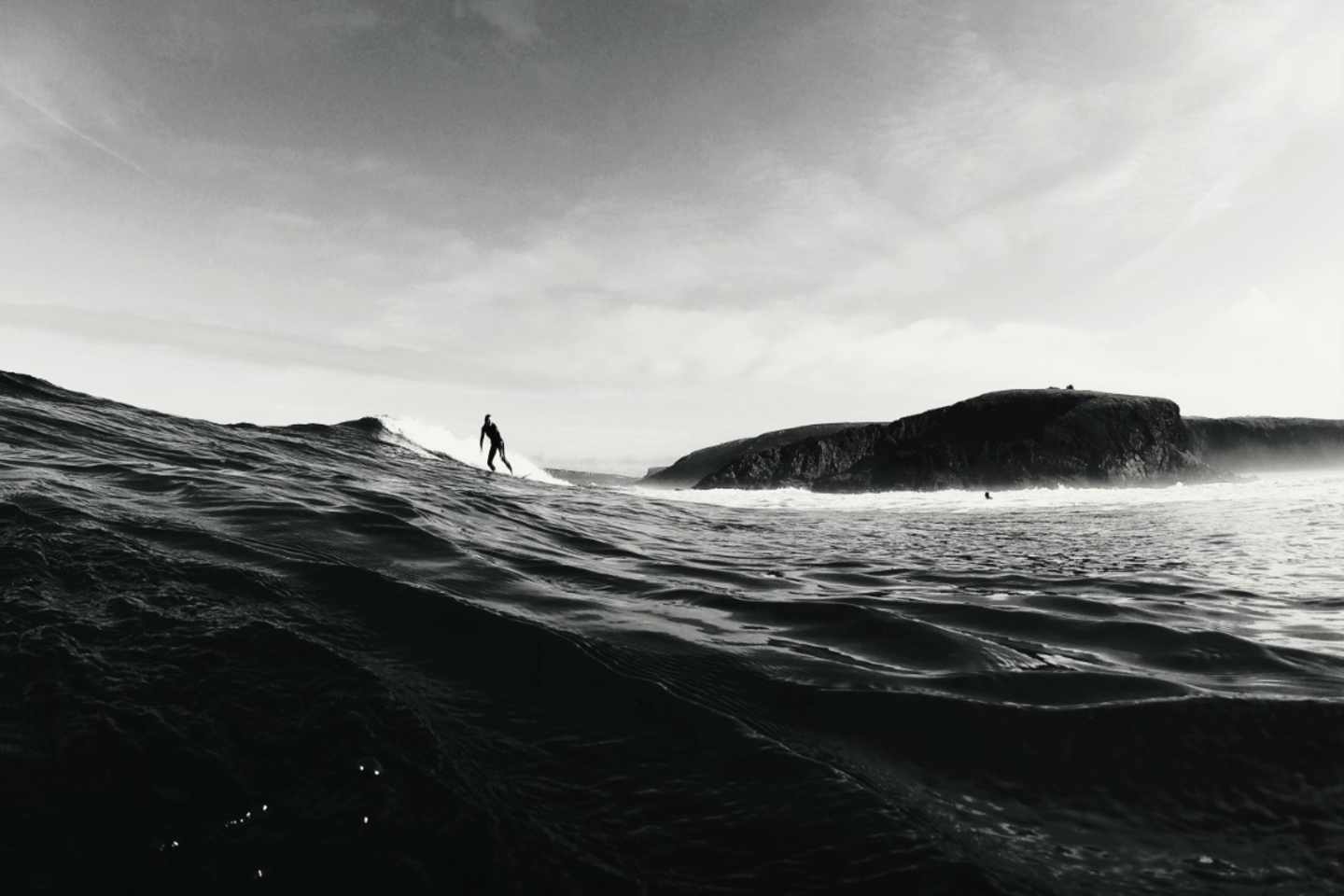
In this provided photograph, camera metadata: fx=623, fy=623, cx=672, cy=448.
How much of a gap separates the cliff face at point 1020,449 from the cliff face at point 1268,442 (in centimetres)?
577

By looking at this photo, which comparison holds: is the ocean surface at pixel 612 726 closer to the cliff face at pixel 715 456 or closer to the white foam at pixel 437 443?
the white foam at pixel 437 443

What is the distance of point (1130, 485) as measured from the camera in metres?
26.9

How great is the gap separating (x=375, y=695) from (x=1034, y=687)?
8.37 feet

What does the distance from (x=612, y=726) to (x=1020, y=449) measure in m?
31.2

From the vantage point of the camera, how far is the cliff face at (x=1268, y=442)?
1277 inches

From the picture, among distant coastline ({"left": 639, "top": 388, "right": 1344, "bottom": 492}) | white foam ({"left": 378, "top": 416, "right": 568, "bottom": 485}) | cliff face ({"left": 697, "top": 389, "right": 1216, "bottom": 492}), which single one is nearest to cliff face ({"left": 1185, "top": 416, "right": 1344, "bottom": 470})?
distant coastline ({"left": 639, "top": 388, "right": 1344, "bottom": 492})

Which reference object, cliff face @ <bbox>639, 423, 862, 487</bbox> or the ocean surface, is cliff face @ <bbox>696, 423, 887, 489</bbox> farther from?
the ocean surface

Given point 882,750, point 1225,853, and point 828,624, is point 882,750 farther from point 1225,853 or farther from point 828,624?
point 828,624

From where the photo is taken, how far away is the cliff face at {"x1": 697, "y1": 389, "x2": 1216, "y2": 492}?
27.8 metres

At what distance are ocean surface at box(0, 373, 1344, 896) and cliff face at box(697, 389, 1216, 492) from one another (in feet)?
85.5

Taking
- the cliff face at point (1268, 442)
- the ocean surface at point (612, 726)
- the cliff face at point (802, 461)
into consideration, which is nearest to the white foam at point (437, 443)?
the cliff face at point (802, 461)

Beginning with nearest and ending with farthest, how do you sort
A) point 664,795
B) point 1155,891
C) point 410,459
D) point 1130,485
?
point 1155,891 < point 664,795 < point 410,459 < point 1130,485

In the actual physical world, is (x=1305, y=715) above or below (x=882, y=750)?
above

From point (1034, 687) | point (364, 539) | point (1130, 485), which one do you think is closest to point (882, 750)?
point (1034, 687)
